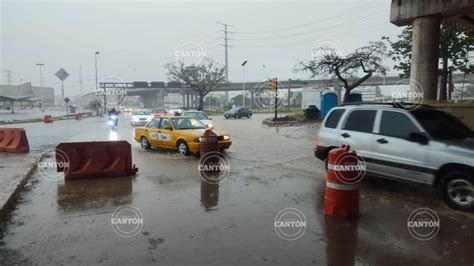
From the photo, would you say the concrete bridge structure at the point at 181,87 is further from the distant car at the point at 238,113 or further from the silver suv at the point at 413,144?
the silver suv at the point at 413,144

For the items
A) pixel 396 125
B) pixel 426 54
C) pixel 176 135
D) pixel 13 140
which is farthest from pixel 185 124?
pixel 426 54

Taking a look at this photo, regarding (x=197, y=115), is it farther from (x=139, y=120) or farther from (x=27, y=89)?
(x=27, y=89)

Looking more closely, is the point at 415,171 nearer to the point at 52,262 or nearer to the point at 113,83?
the point at 52,262

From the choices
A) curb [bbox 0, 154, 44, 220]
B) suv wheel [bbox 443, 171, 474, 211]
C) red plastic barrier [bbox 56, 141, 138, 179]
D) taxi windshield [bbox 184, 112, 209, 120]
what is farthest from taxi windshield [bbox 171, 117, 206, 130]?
suv wheel [bbox 443, 171, 474, 211]

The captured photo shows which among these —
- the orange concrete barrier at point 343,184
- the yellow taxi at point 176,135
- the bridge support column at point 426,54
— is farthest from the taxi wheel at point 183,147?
the bridge support column at point 426,54

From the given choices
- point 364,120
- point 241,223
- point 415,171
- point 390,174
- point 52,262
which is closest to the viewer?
point 52,262

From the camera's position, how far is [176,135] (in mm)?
12242

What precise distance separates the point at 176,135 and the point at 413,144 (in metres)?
7.83

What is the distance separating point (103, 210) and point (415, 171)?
221 inches

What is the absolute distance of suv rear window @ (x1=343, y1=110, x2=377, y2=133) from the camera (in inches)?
291

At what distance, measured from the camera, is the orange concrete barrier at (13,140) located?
1295 cm

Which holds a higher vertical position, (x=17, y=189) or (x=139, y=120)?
(x=139, y=120)

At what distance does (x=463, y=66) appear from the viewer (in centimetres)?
2269

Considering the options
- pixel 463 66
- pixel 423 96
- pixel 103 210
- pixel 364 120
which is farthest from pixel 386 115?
pixel 463 66
